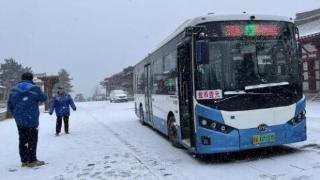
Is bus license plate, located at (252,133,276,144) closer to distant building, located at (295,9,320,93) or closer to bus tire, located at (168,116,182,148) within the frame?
bus tire, located at (168,116,182,148)

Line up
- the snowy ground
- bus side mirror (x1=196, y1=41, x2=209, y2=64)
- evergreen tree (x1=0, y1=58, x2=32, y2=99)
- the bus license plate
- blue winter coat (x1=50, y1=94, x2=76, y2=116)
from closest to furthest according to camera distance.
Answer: the snowy ground < bus side mirror (x1=196, y1=41, x2=209, y2=64) < the bus license plate < blue winter coat (x1=50, y1=94, x2=76, y2=116) < evergreen tree (x1=0, y1=58, x2=32, y2=99)

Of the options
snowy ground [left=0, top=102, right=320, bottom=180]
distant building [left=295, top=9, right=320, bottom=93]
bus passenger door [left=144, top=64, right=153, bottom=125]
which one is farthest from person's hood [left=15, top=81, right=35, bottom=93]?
distant building [left=295, top=9, right=320, bottom=93]

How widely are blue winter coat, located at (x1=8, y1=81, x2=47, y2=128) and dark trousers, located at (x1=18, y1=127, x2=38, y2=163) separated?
143 mm

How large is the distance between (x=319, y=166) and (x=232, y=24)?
321 cm

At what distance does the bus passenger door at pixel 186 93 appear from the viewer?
9617 millimetres

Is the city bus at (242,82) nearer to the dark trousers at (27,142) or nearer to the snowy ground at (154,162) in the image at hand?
the snowy ground at (154,162)

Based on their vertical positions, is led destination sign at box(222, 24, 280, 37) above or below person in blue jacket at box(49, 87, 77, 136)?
above

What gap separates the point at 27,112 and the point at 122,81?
67515 mm

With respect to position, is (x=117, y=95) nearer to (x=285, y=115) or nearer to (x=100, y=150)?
(x=100, y=150)

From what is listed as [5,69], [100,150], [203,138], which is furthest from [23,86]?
[5,69]

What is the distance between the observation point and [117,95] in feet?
188

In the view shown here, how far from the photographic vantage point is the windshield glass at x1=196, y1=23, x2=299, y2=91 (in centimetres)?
918

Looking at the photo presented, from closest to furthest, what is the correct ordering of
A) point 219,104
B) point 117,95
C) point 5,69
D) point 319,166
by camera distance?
point 319,166 → point 219,104 → point 117,95 → point 5,69

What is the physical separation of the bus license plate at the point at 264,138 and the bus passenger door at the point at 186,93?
1.27 metres
